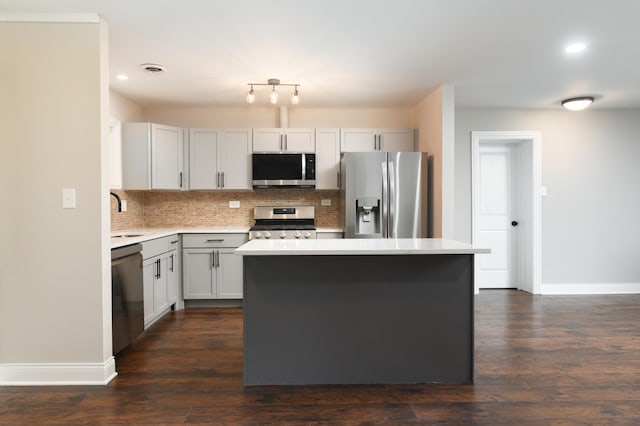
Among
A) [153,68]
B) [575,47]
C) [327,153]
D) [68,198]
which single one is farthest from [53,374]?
[575,47]

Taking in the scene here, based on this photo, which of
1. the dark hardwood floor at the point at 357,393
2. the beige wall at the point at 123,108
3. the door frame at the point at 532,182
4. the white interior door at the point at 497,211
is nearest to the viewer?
the dark hardwood floor at the point at 357,393

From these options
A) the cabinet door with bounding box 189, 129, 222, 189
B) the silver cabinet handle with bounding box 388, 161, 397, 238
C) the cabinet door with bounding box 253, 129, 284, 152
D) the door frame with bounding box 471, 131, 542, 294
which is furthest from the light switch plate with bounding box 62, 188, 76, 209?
the door frame with bounding box 471, 131, 542, 294

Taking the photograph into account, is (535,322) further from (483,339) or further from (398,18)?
(398,18)

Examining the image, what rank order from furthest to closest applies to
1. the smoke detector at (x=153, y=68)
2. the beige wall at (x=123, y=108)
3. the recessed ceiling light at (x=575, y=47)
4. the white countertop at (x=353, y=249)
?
1. the beige wall at (x=123, y=108)
2. the smoke detector at (x=153, y=68)
3. the recessed ceiling light at (x=575, y=47)
4. the white countertop at (x=353, y=249)

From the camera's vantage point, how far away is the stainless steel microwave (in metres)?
4.83

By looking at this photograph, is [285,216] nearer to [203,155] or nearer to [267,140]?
[267,140]

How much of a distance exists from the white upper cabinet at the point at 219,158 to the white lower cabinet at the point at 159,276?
0.83 m

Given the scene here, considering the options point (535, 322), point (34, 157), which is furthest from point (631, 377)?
point (34, 157)

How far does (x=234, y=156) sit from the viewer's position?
4.89 meters

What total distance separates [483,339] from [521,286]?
2.43 meters

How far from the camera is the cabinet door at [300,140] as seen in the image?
16.1ft

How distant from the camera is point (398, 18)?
8.84 ft

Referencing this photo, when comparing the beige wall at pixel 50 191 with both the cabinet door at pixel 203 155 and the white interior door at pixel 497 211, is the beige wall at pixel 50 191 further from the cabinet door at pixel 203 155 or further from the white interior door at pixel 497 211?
the white interior door at pixel 497 211

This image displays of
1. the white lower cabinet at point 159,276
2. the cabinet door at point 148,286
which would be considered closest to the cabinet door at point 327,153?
the white lower cabinet at point 159,276
